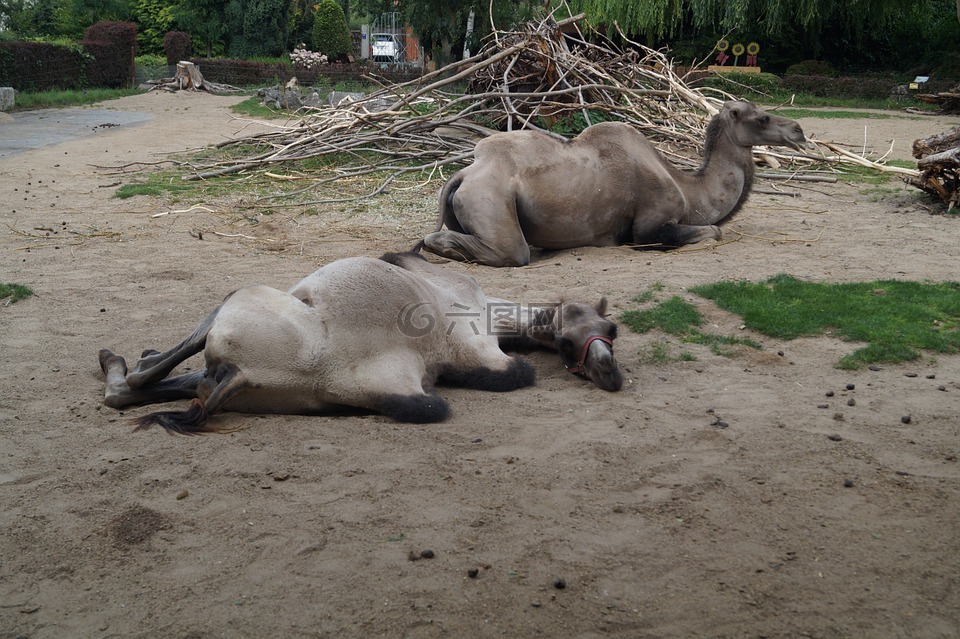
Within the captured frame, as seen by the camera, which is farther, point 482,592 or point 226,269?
point 226,269

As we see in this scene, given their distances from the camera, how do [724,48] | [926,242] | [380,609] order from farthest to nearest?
[724,48] < [926,242] < [380,609]

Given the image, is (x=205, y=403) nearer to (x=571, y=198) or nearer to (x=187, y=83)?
(x=571, y=198)

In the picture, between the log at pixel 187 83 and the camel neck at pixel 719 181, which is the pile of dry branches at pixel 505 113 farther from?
the log at pixel 187 83

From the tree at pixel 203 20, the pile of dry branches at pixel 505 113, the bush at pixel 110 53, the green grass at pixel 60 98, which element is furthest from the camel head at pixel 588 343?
the tree at pixel 203 20

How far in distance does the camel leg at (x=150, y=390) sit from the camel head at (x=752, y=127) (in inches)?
217

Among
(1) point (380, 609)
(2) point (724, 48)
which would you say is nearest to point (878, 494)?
(1) point (380, 609)

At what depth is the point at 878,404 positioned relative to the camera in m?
4.25

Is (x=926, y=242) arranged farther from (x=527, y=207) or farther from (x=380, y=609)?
(x=380, y=609)

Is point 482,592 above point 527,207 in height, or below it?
below

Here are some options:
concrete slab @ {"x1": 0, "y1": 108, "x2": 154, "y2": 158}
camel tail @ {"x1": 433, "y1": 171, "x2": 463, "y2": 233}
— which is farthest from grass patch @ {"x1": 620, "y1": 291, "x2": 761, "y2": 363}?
concrete slab @ {"x1": 0, "y1": 108, "x2": 154, "y2": 158}

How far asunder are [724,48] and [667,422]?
82.2 ft

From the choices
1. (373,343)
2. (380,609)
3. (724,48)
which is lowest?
(380,609)

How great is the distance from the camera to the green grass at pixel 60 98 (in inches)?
851

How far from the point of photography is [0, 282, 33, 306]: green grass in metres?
6.05
